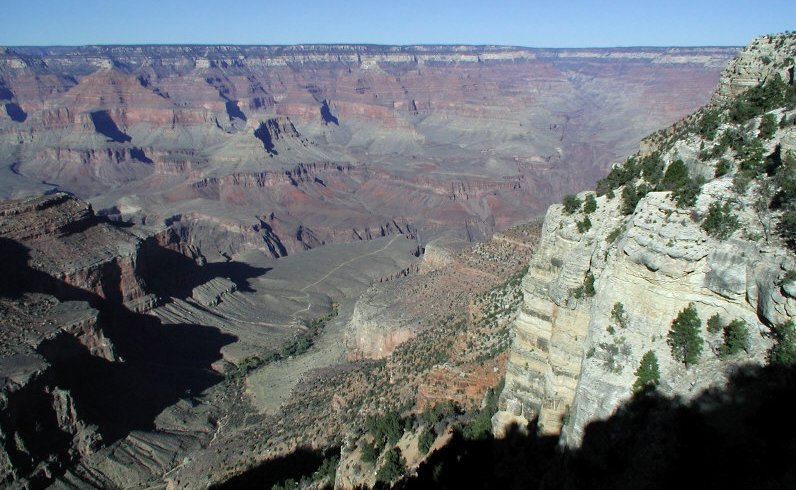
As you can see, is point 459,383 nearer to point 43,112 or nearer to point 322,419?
point 322,419

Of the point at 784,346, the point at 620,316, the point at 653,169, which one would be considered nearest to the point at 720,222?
the point at 784,346

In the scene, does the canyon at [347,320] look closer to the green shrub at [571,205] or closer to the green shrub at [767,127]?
the green shrub at [767,127]

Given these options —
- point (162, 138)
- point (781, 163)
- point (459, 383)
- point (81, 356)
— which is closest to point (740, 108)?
point (781, 163)

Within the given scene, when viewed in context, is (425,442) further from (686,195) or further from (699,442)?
(686,195)

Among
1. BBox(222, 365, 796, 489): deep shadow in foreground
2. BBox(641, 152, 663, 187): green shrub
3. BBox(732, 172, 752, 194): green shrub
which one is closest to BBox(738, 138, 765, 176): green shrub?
BBox(732, 172, 752, 194): green shrub

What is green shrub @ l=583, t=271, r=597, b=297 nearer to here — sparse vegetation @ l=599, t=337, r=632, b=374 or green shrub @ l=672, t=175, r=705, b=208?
sparse vegetation @ l=599, t=337, r=632, b=374

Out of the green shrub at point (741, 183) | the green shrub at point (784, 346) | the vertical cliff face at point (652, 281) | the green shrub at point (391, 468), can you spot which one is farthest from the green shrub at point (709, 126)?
the green shrub at point (391, 468)
